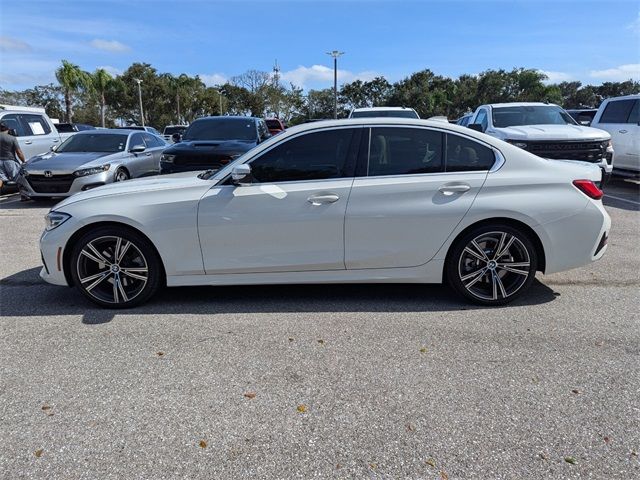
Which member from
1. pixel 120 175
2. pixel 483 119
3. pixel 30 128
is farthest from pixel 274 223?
pixel 30 128

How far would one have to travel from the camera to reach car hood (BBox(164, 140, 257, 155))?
30.9 feet

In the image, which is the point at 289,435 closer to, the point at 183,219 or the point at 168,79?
the point at 183,219

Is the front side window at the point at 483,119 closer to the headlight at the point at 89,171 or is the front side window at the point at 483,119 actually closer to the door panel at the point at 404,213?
the door panel at the point at 404,213

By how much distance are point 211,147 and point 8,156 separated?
15.3 feet

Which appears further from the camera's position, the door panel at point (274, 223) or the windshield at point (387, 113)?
the windshield at point (387, 113)

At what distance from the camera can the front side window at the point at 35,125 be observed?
40.4 feet

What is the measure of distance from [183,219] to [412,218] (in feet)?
6.44

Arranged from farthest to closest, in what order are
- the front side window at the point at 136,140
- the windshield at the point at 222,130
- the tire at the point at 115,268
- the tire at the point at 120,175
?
the front side window at the point at 136,140
the windshield at the point at 222,130
the tire at the point at 120,175
the tire at the point at 115,268

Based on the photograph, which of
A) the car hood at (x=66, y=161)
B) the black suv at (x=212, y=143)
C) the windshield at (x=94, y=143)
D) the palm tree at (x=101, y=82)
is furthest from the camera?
the palm tree at (x=101, y=82)

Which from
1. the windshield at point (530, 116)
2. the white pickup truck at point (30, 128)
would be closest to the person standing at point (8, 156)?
the white pickup truck at point (30, 128)

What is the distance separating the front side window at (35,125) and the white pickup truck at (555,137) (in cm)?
1060

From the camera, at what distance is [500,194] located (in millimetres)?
4254

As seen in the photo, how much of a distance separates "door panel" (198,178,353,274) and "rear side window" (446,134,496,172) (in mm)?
937

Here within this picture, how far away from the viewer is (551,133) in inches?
380
